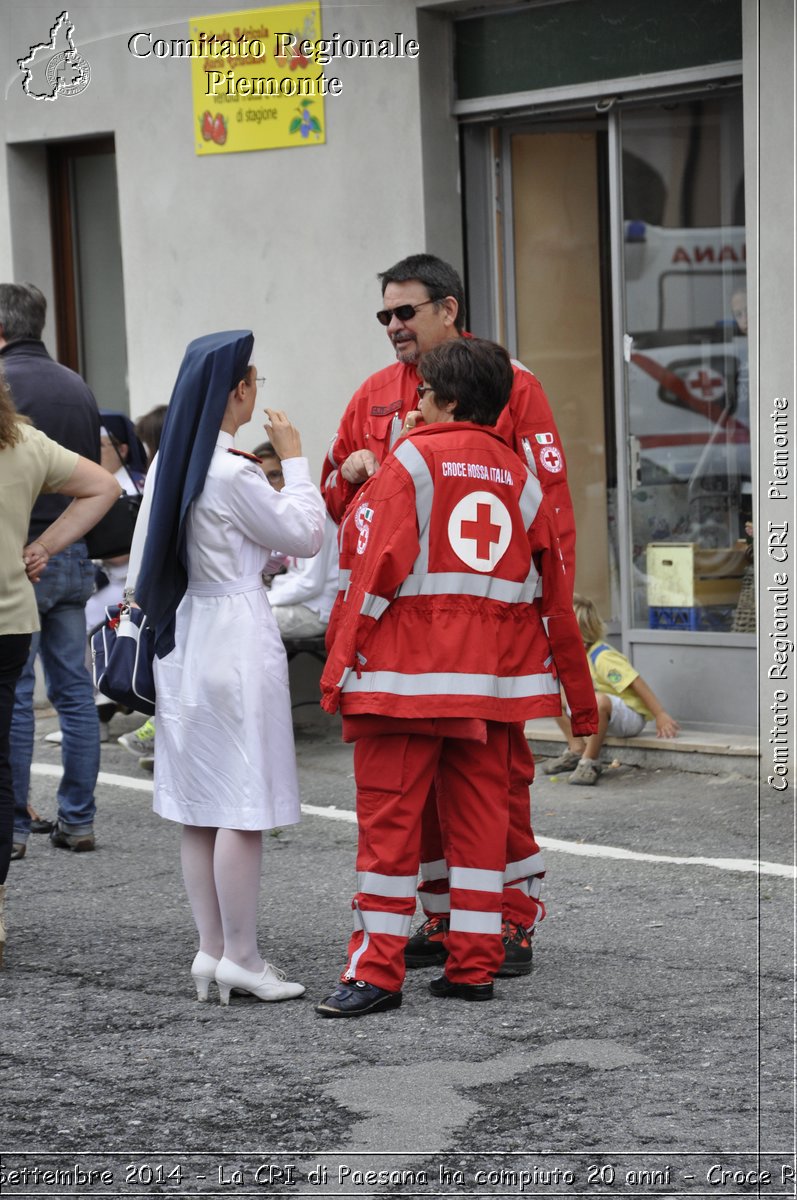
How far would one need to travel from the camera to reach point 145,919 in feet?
19.2

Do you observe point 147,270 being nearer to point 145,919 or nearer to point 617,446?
point 617,446

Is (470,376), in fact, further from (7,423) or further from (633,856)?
(633,856)

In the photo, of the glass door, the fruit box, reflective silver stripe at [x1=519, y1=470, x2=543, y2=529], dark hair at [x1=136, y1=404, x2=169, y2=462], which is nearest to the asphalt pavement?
reflective silver stripe at [x1=519, y1=470, x2=543, y2=529]

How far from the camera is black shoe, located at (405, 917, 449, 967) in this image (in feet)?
17.1

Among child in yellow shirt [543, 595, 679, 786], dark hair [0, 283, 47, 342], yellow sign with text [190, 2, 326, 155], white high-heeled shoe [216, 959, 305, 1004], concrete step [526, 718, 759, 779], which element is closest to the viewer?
white high-heeled shoe [216, 959, 305, 1004]

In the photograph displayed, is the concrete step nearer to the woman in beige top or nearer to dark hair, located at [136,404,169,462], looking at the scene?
dark hair, located at [136,404,169,462]

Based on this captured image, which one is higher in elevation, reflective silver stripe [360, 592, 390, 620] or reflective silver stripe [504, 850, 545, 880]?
reflective silver stripe [360, 592, 390, 620]

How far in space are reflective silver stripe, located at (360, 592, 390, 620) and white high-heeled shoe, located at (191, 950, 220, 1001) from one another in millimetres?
1143

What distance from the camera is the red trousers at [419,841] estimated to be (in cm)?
471

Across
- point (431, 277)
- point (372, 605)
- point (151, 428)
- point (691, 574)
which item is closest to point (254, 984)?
point (372, 605)

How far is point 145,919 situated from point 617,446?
13.2ft

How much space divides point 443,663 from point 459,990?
3.19ft

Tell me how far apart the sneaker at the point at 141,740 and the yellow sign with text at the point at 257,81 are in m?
3.25

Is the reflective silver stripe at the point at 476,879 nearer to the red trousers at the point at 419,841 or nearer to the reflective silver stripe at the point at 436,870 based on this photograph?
the red trousers at the point at 419,841
